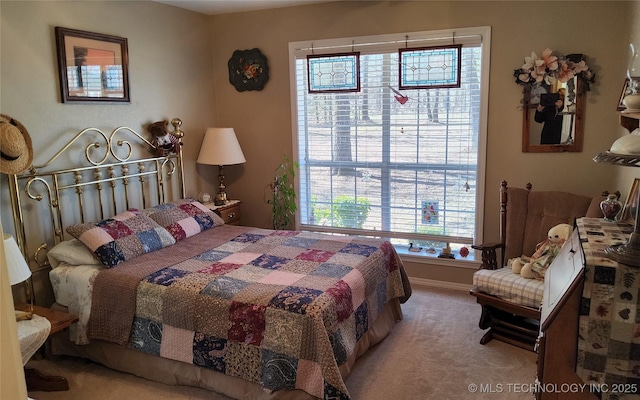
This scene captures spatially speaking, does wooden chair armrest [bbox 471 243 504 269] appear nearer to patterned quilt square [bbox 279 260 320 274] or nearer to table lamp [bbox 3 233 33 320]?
patterned quilt square [bbox 279 260 320 274]

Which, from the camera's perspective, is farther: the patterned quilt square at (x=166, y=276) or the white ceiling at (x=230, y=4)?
the white ceiling at (x=230, y=4)

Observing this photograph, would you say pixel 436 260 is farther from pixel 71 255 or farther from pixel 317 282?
pixel 71 255

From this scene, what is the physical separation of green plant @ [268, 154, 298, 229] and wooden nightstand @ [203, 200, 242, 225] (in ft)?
1.18

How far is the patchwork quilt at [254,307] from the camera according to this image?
2229mm

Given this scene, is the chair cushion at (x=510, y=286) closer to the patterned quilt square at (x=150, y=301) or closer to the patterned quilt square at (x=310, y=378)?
the patterned quilt square at (x=310, y=378)

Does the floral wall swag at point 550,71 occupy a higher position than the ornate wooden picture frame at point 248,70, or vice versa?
the ornate wooden picture frame at point 248,70

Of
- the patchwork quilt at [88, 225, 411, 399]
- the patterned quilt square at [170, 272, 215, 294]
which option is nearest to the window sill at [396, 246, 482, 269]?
the patchwork quilt at [88, 225, 411, 399]

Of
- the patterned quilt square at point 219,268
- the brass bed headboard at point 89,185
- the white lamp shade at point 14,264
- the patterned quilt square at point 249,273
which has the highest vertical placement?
the brass bed headboard at point 89,185

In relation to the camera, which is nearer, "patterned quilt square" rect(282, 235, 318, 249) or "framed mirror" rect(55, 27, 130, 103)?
"framed mirror" rect(55, 27, 130, 103)

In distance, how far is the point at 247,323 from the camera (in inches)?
91.3

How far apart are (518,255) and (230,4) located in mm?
3202

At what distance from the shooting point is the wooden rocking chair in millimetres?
2840

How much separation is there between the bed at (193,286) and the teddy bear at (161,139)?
0.58 feet

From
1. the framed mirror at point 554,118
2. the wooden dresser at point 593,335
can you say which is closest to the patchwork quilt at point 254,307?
the wooden dresser at point 593,335
